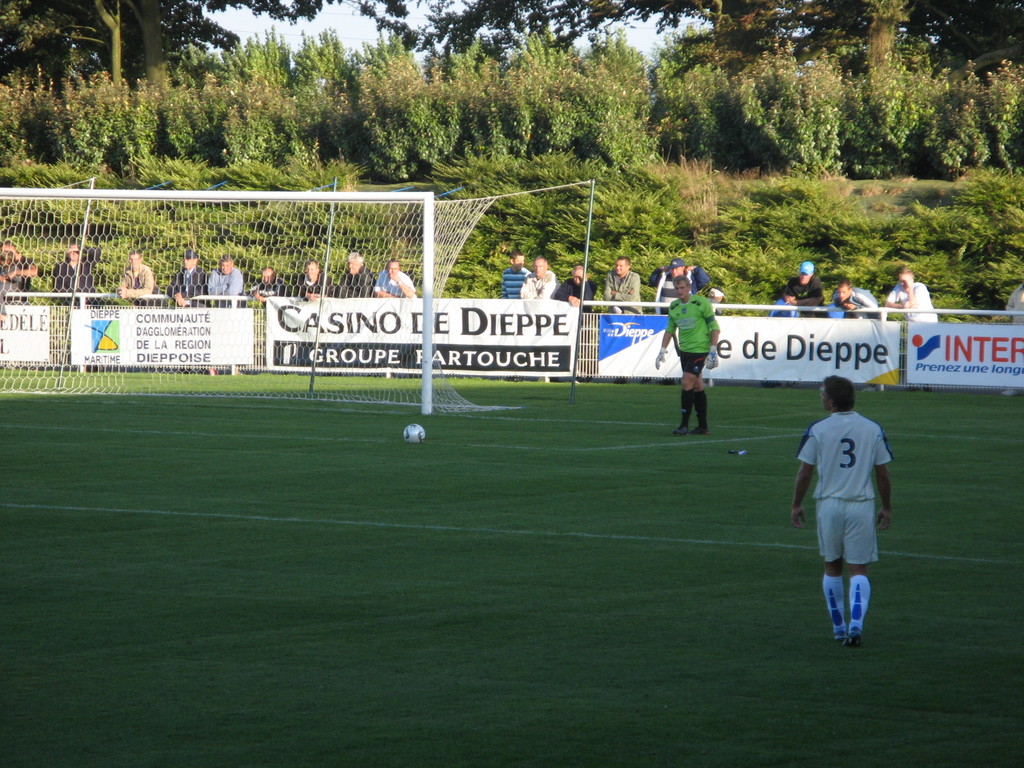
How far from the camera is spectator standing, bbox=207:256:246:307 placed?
25031 mm

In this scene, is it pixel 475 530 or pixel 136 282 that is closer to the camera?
pixel 475 530

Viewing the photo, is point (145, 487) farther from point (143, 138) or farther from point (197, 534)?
point (143, 138)

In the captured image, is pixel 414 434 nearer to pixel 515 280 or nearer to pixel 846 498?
pixel 846 498

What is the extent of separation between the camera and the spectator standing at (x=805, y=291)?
80.0ft

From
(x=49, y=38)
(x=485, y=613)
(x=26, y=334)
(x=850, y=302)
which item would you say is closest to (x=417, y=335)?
(x=26, y=334)

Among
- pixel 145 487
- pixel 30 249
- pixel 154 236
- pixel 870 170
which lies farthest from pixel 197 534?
pixel 870 170

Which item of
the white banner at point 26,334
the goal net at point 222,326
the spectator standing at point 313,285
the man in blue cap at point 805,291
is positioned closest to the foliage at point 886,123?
the man in blue cap at point 805,291

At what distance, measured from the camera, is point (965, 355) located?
22500 mm

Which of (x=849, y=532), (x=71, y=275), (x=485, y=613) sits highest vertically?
(x=71, y=275)

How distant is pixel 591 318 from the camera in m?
24.2

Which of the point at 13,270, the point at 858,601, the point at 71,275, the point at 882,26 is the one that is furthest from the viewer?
the point at 882,26

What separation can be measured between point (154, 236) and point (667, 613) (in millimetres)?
25593

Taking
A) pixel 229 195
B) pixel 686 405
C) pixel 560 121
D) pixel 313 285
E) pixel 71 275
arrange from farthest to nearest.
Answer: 1. pixel 560 121
2. pixel 71 275
3. pixel 313 285
4. pixel 229 195
5. pixel 686 405

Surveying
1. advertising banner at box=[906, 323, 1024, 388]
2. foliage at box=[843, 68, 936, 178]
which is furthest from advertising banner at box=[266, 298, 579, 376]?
foliage at box=[843, 68, 936, 178]
